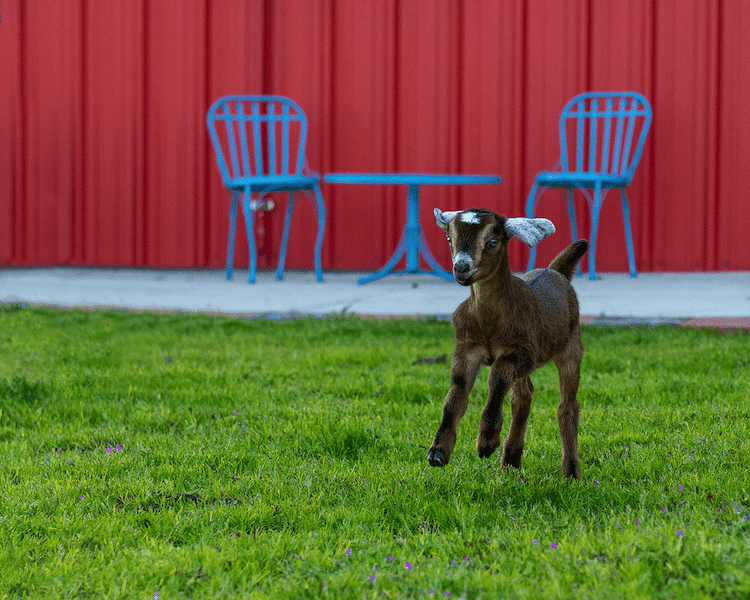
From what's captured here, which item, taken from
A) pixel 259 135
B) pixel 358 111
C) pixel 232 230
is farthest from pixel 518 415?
pixel 358 111

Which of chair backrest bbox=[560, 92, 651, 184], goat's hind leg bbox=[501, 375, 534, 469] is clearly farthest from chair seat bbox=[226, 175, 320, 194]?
goat's hind leg bbox=[501, 375, 534, 469]

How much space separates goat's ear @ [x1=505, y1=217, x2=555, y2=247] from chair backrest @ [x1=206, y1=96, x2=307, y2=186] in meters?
4.22

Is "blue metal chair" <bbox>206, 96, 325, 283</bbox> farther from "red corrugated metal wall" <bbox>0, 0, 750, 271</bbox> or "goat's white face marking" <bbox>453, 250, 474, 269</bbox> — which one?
"goat's white face marking" <bbox>453, 250, 474, 269</bbox>

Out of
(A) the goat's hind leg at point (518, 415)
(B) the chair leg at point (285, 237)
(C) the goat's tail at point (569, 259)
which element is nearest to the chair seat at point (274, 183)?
(B) the chair leg at point (285, 237)

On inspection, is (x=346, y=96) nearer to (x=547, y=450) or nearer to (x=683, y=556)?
(x=547, y=450)

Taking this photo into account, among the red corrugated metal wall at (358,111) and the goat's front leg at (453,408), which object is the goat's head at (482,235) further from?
the red corrugated metal wall at (358,111)

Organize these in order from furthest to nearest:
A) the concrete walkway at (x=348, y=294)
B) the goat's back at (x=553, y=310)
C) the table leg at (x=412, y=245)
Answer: the table leg at (x=412, y=245)
the concrete walkway at (x=348, y=294)
the goat's back at (x=553, y=310)

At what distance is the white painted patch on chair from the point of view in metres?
1.72

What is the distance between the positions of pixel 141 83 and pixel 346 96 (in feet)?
5.31

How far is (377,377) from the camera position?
326 centimetres

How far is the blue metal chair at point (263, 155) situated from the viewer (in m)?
5.95

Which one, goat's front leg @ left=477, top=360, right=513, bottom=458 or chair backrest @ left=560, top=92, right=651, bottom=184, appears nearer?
goat's front leg @ left=477, top=360, right=513, bottom=458

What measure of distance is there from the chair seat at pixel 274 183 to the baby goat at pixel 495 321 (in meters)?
3.95

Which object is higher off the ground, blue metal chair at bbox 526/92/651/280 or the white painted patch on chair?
blue metal chair at bbox 526/92/651/280
